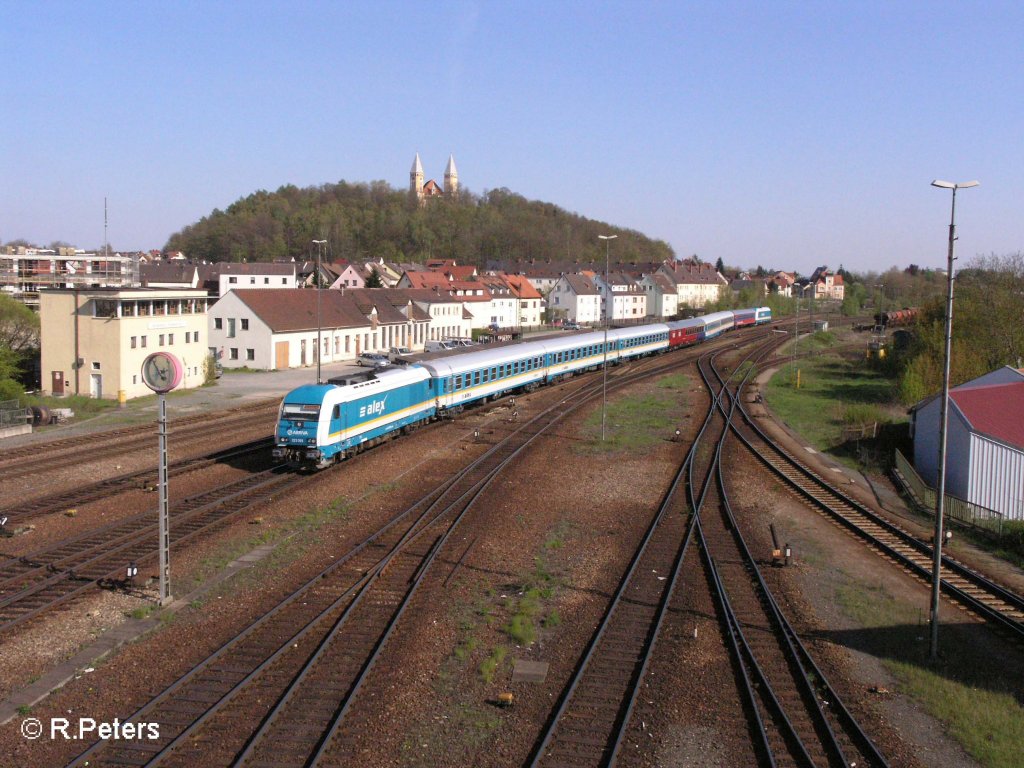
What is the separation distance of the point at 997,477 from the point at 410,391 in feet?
65.7

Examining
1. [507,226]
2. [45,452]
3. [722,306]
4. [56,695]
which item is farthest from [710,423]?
[507,226]

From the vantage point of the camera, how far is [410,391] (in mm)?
33188

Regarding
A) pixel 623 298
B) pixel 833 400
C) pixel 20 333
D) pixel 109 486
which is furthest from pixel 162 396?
pixel 623 298

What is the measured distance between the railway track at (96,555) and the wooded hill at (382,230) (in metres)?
120

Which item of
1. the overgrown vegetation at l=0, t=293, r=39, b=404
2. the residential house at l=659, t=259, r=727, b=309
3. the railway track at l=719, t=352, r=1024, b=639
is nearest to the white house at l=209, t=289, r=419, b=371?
the overgrown vegetation at l=0, t=293, r=39, b=404

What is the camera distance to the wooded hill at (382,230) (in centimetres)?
14650

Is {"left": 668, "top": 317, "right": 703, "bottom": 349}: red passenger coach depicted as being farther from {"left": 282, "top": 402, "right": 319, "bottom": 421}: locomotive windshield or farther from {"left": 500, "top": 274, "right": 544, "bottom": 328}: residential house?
{"left": 282, "top": 402, "right": 319, "bottom": 421}: locomotive windshield

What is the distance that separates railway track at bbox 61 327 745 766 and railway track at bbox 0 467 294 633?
3.99 m

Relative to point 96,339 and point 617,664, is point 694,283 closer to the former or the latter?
point 96,339

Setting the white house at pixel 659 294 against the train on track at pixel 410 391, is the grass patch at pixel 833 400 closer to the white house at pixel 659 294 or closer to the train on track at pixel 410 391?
the train on track at pixel 410 391

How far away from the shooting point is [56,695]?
12.0 metres

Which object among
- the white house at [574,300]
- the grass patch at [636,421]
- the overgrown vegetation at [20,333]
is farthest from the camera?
the white house at [574,300]

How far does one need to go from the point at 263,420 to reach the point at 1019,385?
98.9ft

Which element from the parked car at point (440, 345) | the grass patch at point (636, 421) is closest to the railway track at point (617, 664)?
the grass patch at point (636, 421)
